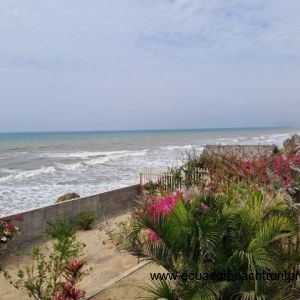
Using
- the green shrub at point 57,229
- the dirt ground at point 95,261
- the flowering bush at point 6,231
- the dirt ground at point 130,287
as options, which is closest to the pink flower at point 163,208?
the dirt ground at point 130,287

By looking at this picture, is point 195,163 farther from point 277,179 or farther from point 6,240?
point 6,240

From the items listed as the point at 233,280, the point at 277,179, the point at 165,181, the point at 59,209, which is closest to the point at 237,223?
the point at 233,280

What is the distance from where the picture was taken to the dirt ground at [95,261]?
7.12 m

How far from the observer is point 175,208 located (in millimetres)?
4348

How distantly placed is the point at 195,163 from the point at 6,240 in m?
8.20

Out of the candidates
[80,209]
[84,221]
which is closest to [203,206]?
[84,221]

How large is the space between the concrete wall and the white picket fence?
61cm

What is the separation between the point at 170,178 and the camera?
14.5 m

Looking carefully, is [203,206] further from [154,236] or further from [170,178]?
[170,178]

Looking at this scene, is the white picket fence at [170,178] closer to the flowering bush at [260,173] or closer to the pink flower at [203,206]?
the flowering bush at [260,173]

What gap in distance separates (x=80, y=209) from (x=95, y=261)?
330 centimetres

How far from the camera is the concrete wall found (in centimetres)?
989

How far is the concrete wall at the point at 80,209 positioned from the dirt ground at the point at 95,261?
0.37 meters

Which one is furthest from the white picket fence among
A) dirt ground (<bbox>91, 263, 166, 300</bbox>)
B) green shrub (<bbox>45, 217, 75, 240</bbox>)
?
dirt ground (<bbox>91, 263, 166, 300</bbox>)
